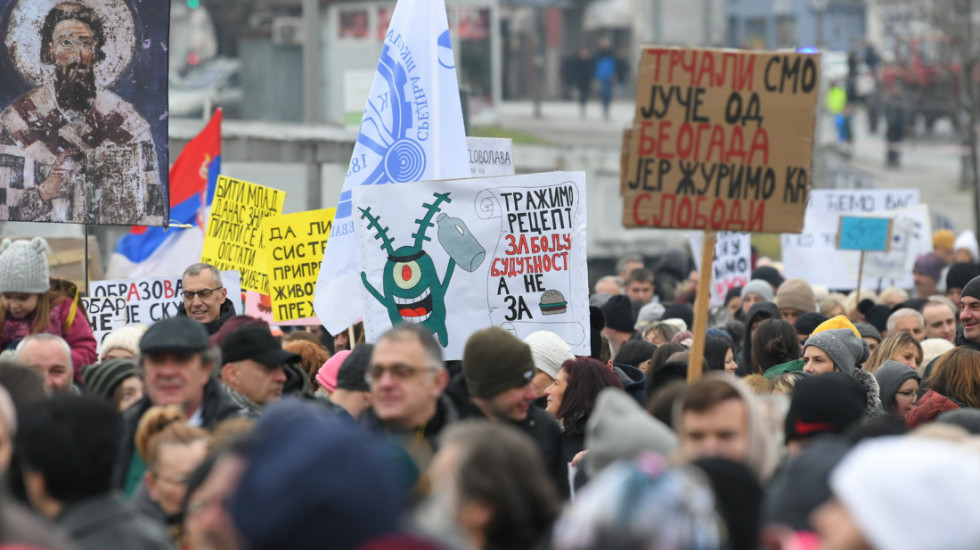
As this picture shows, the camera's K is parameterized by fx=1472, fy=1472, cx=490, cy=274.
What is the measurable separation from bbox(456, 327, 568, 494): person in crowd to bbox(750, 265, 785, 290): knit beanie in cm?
761

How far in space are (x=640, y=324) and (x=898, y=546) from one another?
27.2 feet

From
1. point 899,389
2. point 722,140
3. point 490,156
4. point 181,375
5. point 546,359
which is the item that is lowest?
point 899,389

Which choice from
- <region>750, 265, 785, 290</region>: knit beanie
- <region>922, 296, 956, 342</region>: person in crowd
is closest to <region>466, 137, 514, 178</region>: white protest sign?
<region>922, 296, 956, 342</region>: person in crowd

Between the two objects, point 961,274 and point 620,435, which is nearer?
point 620,435

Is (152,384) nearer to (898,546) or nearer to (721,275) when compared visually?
(898,546)

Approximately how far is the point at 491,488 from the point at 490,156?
6.12m

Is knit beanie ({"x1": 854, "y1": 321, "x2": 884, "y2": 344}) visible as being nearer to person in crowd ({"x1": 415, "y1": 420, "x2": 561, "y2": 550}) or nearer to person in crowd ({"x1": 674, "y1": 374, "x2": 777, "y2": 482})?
person in crowd ({"x1": 674, "y1": 374, "x2": 777, "y2": 482})

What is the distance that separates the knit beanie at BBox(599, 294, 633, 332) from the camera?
32.4 feet

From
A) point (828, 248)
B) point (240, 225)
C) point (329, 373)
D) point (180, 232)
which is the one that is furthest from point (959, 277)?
point (180, 232)

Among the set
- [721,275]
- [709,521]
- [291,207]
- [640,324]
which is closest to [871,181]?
[291,207]

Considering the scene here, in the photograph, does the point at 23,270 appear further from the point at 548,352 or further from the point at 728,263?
the point at 728,263

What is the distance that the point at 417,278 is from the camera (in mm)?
7672

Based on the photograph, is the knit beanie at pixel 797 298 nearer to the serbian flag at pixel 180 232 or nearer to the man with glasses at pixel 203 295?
the man with glasses at pixel 203 295

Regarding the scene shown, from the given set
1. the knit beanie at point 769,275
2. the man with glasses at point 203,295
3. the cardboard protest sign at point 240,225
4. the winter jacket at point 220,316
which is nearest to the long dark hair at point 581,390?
the winter jacket at point 220,316
